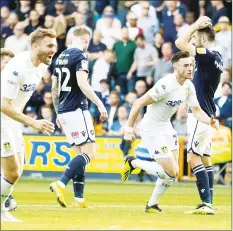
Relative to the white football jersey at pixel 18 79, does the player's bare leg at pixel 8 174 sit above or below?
below

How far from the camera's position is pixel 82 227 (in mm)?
10883

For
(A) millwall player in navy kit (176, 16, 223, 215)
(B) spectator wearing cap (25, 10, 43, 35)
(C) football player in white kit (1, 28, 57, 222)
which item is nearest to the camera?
(C) football player in white kit (1, 28, 57, 222)

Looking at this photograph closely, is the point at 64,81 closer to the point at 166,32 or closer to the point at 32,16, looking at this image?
the point at 166,32

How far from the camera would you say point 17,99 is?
1255 centimetres

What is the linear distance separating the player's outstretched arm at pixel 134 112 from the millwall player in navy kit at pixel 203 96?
0.97 meters

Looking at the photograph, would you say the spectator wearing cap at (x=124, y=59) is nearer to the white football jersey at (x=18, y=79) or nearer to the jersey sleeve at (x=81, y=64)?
the jersey sleeve at (x=81, y=64)

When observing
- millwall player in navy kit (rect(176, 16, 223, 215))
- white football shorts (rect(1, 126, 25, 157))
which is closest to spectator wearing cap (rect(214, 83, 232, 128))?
millwall player in navy kit (rect(176, 16, 223, 215))

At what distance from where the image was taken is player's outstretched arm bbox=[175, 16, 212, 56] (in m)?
13.6

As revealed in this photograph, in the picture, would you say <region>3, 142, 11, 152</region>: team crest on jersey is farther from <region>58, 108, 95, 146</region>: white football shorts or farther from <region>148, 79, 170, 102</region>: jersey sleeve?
<region>58, 108, 95, 146</region>: white football shorts

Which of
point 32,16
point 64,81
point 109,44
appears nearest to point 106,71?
point 109,44

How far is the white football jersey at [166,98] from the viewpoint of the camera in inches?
534

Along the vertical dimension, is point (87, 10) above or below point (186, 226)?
above

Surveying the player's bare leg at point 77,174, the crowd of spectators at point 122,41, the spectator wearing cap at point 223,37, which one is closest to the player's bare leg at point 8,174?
the player's bare leg at point 77,174

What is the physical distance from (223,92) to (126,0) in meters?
6.72
